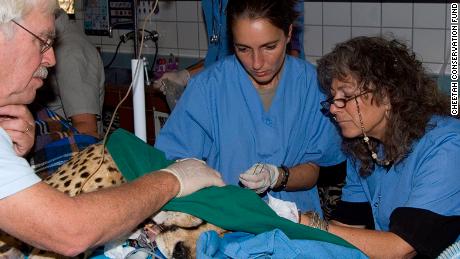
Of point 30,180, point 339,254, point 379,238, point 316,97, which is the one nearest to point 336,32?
point 316,97

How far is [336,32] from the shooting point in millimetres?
3553

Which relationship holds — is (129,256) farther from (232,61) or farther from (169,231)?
(232,61)

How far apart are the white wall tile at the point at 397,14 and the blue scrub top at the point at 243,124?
1.38 metres

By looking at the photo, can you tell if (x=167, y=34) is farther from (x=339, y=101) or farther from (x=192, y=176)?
(x=192, y=176)

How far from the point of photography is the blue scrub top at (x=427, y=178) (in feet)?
5.49

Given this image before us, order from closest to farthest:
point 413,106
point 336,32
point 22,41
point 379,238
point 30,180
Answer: point 30,180, point 22,41, point 379,238, point 413,106, point 336,32

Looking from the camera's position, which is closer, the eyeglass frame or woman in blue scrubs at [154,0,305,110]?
the eyeglass frame

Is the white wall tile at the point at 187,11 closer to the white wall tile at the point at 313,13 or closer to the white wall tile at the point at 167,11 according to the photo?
the white wall tile at the point at 167,11

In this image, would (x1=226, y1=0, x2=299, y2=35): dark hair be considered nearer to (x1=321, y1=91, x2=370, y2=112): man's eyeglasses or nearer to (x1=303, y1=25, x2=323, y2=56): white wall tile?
(x1=321, y1=91, x2=370, y2=112): man's eyeglasses

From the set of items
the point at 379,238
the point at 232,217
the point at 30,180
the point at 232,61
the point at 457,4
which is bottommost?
the point at 379,238

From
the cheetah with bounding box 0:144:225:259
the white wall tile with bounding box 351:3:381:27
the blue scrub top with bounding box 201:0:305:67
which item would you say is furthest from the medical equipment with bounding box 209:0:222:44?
the cheetah with bounding box 0:144:225:259

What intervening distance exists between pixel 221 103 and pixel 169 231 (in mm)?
697

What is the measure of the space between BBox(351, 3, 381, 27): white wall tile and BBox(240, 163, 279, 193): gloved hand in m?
1.74

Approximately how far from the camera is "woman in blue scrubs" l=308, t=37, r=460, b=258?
165 centimetres
